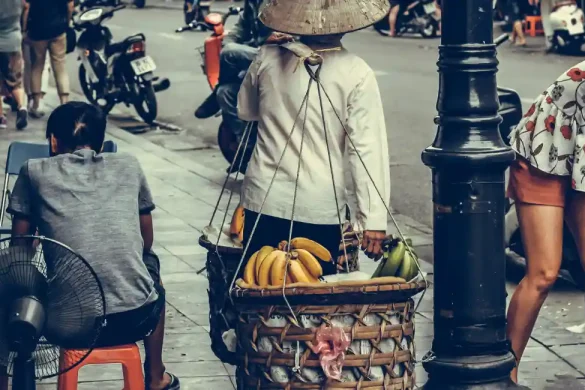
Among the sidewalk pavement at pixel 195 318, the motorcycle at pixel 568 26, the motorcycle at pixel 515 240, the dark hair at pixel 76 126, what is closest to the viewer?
the dark hair at pixel 76 126

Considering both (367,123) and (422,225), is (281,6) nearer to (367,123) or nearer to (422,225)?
(367,123)

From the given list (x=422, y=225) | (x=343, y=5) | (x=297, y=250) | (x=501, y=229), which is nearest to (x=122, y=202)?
(x=297, y=250)

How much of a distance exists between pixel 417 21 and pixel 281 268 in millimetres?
21029

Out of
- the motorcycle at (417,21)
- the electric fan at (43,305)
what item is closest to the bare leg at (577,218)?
the electric fan at (43,305)

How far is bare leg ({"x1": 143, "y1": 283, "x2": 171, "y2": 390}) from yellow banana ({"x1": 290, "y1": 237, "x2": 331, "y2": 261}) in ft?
2.30

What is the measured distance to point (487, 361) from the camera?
4633mm

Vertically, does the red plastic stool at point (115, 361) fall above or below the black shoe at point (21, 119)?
above

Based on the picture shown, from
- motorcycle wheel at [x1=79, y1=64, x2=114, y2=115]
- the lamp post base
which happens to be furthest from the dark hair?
motorcycle wheel at [x1=79, y1=64, x2=114, y2=115]

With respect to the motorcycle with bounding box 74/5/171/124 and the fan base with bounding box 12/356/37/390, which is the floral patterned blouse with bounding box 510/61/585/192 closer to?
the fan base with bounding box 12/356/37/390

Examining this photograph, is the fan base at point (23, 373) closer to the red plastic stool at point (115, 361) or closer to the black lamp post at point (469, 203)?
the red plastic stool at point (115, 361)

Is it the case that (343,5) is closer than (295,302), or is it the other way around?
(295,302)

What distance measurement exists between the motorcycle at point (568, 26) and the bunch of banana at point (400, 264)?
16587 mm

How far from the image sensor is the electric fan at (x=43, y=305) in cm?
403

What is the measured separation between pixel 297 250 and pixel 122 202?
75cm
